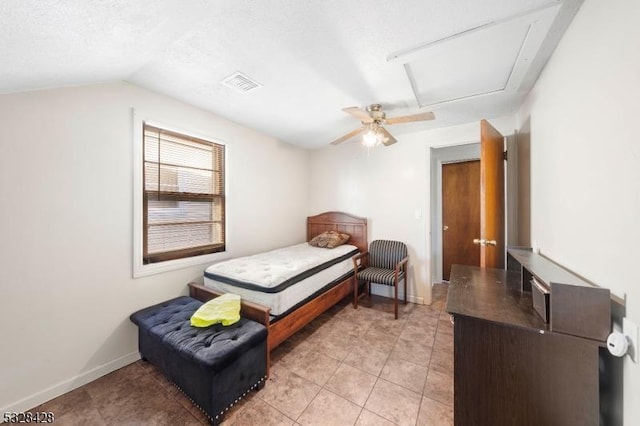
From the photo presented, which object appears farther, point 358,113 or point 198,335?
point 358,113

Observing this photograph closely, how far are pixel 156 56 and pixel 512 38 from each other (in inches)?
95.4

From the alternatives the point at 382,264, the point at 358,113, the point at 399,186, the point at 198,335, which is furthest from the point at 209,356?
the point at 399,186

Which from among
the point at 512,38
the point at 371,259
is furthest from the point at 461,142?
the point at 371,259

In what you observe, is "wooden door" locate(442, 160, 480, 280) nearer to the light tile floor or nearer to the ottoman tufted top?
the light tile floor

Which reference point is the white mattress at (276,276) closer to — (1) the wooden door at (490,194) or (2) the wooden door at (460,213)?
(1) the wooden door at (490,194)

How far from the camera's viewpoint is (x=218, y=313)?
177 cm

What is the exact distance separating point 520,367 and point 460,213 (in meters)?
3.46

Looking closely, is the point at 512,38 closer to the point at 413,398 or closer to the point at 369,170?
the point at 369,170

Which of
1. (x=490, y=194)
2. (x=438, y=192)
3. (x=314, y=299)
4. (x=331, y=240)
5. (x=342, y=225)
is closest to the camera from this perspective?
(x=490, y=194)

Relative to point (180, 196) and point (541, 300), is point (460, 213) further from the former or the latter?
point (180, 196)

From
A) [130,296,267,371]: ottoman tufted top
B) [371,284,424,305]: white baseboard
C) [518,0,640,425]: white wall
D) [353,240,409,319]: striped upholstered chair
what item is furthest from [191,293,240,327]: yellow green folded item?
[371,284,424,305]: white baseboard

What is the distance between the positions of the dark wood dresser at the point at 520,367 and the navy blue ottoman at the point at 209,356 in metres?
1.28

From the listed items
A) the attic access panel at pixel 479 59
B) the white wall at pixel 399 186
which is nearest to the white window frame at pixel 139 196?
the attic access panel at pixel 479 59

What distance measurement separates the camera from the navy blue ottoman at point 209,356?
1.43 meters
